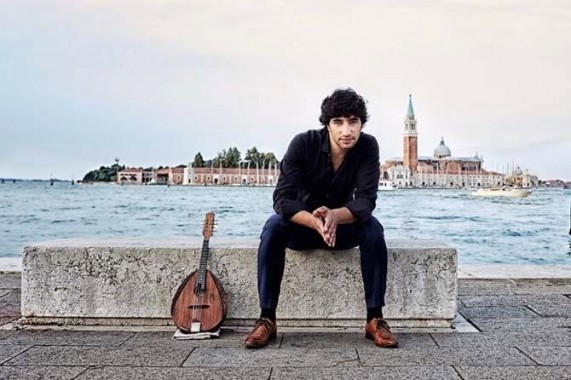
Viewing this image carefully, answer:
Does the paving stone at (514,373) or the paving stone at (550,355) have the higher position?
the paving stone at (550,355)

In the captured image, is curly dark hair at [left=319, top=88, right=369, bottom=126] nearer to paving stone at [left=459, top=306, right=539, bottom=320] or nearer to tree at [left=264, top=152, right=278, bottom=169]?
paving stone at [left=459, top=306, right=539, bottom=320]

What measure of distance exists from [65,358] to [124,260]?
899 mm

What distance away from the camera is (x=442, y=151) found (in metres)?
178

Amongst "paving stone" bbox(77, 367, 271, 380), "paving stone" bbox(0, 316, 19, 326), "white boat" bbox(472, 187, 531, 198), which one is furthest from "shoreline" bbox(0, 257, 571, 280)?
"white boat" bbox(472, 187, 531, 198)

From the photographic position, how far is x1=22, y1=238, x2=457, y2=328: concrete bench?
4418mm

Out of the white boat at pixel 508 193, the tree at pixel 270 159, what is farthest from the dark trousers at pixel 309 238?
the tree at pixel 270 159

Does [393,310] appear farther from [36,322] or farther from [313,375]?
[36,322]

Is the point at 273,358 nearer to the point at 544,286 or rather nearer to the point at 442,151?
the point at 544,286

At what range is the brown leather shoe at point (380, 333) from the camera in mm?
3938

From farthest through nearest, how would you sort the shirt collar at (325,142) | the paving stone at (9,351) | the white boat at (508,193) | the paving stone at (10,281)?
the white boat at (508,193) → the paving stone at (10,281) → the shirt collar at (325,142) → the paving stone at (9,351)

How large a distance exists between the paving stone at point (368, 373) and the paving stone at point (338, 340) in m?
0.51

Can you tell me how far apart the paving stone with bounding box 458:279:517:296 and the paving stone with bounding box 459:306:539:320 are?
57 centimetres

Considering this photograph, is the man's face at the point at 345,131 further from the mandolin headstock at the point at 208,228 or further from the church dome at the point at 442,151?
the church dome at the point at 442,151

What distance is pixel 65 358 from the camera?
371 centimetres
